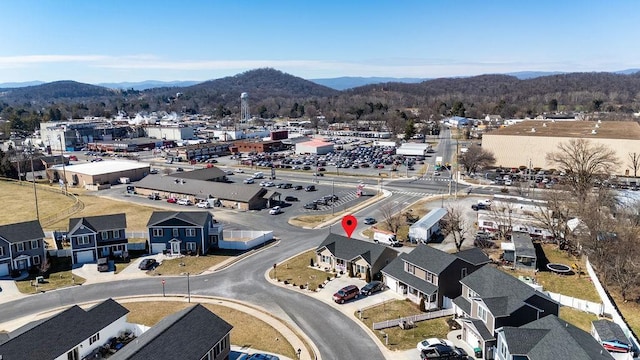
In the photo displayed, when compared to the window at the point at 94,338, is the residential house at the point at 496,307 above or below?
above

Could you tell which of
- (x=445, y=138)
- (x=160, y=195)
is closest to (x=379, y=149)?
(x=445, y=138)

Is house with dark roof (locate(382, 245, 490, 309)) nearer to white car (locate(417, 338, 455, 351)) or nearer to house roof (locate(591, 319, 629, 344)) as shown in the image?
white car (locate(417, 338, 455, 351))

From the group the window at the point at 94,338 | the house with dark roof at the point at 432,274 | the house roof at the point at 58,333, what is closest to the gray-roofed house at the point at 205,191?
the house with dark roof at the point at 432,274

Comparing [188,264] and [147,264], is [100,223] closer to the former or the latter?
[147,264]

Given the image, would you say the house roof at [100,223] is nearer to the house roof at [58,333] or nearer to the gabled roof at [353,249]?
the house roof at [58,333]

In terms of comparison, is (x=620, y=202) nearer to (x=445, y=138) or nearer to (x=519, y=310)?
(x=519, y=310)

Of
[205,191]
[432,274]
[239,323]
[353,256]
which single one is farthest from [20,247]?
[432,274]
